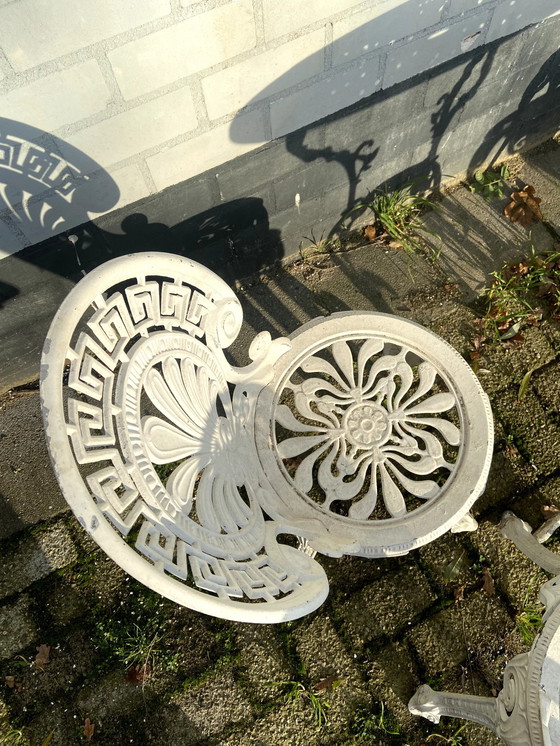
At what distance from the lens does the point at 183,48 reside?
218cm

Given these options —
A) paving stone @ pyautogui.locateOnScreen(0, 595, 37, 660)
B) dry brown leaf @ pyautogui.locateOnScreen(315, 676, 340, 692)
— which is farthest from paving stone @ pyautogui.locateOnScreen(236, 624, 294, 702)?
paving stone @ pyautogui.locateOnScreen(0, 595, 37, 660)

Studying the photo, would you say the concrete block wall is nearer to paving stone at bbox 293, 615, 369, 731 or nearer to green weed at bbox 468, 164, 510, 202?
green weed at bbox 468, 164, 510, 202

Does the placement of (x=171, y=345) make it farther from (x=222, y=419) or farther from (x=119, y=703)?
(x=119, y=703)

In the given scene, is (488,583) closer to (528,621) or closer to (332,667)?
(528,621)

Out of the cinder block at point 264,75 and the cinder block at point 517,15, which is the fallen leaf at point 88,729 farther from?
the cinder block at point 517,15

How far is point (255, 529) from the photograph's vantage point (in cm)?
222

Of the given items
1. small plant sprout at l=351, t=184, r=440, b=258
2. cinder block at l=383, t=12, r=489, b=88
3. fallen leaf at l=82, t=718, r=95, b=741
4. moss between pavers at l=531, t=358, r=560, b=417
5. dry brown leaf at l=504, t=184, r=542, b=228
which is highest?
cinder block at l=383, t=12, r=489, b=88

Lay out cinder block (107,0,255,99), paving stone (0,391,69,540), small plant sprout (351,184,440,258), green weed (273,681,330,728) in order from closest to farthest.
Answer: cinder block (107,0,255,99)
green weed (273,681,330,728)
paving stone (0,391,69,540)
small plant sprout (351,184,440,258)

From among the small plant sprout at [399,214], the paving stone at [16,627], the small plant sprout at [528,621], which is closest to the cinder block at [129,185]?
the small plant sprout at [399,214]

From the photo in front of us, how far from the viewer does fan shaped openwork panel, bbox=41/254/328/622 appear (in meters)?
1.71

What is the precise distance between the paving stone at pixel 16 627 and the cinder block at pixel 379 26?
312 cm

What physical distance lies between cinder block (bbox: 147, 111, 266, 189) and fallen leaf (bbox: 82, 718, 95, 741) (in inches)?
102

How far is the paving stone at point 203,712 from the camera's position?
258cm

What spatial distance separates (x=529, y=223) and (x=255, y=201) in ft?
6.56
